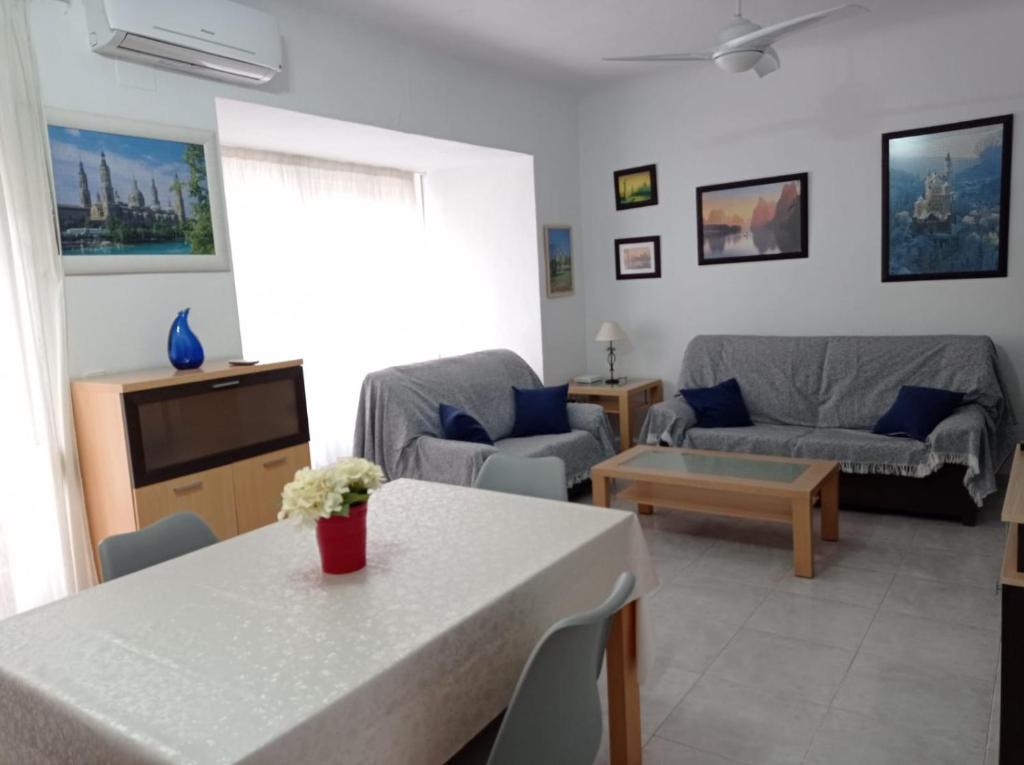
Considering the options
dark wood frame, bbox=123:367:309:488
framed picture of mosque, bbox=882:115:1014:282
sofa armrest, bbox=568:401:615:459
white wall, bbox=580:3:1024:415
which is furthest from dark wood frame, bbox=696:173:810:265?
dark wood frame, bbox=123:367:309:488

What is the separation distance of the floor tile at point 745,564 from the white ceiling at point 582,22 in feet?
9.25

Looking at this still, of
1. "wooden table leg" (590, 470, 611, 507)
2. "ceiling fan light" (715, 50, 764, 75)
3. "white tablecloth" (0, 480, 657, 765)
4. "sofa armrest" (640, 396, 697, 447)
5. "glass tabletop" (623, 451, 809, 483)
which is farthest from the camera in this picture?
"sofa armrest" (640, 396, 697, 447)

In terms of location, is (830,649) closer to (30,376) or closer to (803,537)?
(803,537)

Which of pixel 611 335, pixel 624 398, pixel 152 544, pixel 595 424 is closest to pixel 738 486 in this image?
pixel 595 424

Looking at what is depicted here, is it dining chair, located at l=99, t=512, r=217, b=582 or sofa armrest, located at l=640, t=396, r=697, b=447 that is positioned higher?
dining chair, located at l=99, t=512, r=217, b=582

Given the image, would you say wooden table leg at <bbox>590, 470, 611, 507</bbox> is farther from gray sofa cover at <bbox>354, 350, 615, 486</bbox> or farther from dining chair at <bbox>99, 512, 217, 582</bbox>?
dining chair at <bbox>99, 512, 217, 582</bbox>

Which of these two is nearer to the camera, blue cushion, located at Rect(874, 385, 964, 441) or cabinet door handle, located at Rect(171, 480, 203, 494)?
cabinet door handle, located at Rect(171, 480, 203, 494)

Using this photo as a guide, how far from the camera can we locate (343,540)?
1689 mm

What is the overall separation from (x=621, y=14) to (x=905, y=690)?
11.3 ft

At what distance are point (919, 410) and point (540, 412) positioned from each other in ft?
7.05

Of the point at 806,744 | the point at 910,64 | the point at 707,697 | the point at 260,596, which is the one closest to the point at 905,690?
the point at 806,744

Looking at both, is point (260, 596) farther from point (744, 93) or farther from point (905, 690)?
point (744, 93)

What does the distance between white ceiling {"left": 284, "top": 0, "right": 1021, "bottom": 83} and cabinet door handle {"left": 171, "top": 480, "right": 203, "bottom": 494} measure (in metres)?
2.35

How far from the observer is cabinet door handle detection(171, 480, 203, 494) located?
2.78 meters
